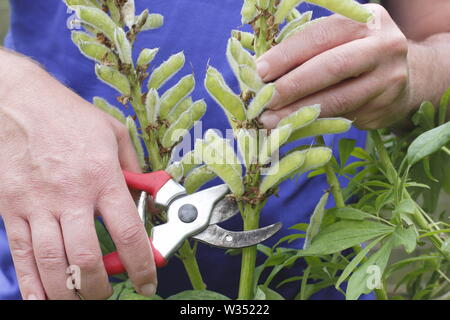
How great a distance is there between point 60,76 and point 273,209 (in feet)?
1.32

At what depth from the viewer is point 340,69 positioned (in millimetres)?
640

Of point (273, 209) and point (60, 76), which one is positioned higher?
point (60, 76)

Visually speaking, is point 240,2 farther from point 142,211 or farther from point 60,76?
point 142,211

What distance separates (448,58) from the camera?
35.2 inches

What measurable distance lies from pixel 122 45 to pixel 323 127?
21cm

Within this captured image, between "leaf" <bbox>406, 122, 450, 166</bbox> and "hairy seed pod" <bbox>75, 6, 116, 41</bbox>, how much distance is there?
1.07ft

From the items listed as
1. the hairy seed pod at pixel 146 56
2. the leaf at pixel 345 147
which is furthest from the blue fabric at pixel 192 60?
the hairy seed pod at pixel 146 56

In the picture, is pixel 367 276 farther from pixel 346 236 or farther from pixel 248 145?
pixel 248 145

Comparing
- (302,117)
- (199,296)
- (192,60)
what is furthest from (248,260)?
(192,60)

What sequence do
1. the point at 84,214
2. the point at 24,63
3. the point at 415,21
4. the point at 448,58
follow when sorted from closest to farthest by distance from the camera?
1. the point at 84,214
2. the point at 24,63
3. the point at 448,58
4. the point at 415,21

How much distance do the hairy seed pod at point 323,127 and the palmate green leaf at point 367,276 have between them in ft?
0.40

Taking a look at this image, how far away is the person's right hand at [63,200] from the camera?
583 millimetres

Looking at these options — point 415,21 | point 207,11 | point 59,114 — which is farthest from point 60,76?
point 415,21
